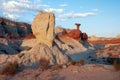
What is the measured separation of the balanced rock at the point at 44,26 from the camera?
118 feet

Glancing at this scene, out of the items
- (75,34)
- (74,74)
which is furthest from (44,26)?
(75,34)

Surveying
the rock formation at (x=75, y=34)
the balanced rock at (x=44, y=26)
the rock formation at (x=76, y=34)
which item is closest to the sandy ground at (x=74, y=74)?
the balanced rock at (x=44, y=26)

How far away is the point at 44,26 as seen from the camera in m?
36.3

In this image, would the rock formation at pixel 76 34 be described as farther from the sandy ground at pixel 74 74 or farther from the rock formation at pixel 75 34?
the sandy ground at pixel 74 74

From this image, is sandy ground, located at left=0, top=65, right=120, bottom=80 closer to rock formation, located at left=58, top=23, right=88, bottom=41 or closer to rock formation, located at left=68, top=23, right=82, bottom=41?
rock formation, located at left=58, top=23, right=88, bottom=41

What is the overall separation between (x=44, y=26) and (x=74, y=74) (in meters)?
19.8

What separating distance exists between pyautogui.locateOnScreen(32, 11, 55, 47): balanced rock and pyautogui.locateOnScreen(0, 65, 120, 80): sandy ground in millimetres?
16872

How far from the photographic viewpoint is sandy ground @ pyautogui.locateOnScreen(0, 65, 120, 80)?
52.9ft

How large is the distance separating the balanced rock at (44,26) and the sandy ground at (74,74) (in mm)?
16872

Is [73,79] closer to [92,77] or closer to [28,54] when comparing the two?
[92,77]

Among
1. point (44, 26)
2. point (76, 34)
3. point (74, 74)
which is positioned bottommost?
point (74, 74)

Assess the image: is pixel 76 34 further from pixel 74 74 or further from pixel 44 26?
pixel 74 74

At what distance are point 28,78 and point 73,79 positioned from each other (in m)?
2.76

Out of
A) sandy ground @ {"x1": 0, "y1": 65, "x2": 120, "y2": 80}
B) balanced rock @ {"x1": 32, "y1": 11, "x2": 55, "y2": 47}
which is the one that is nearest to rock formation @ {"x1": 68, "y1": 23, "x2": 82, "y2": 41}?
balanced rock @ {"x1": 32, "y1": 11, "x2": 55, "y2": 47}
